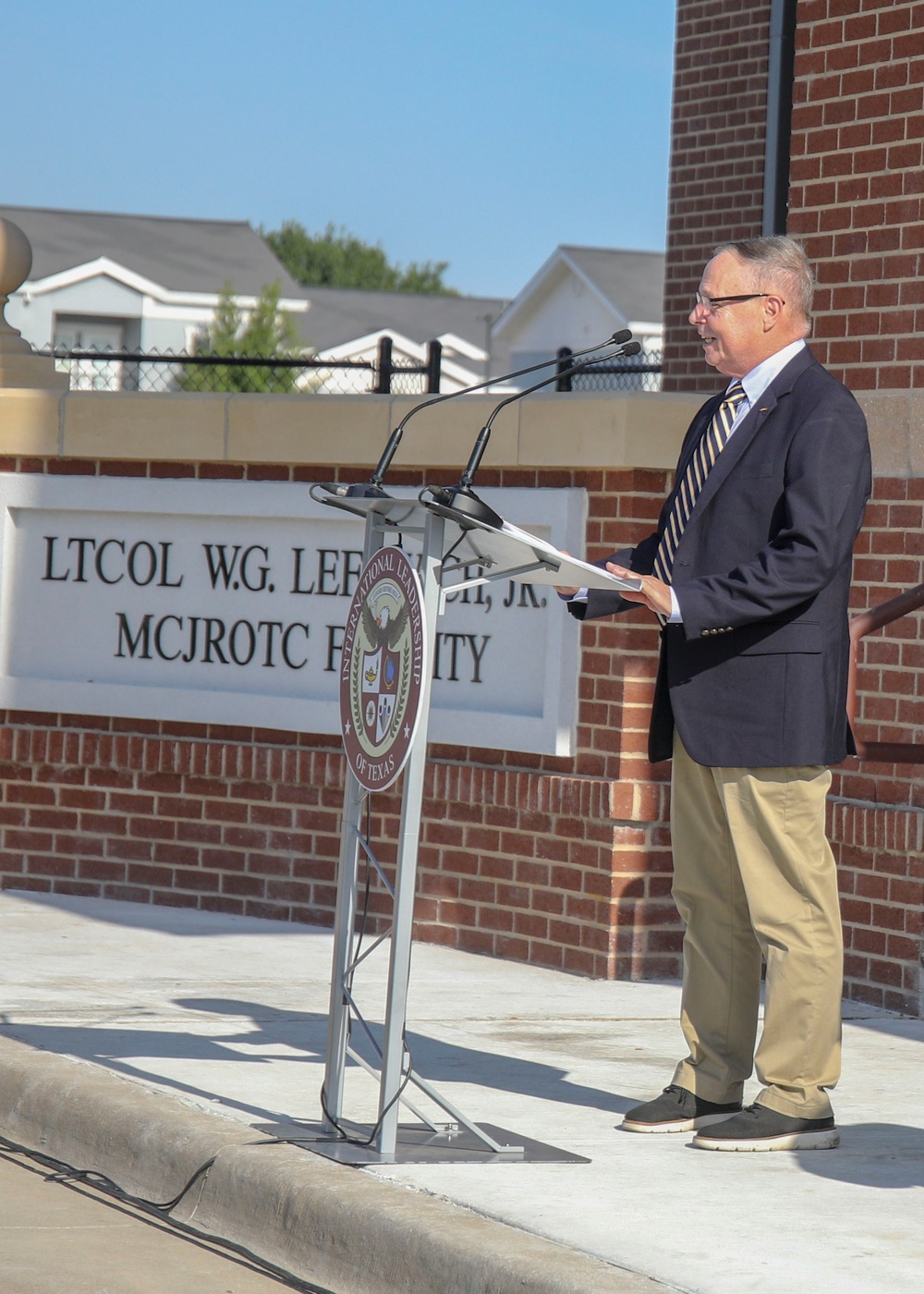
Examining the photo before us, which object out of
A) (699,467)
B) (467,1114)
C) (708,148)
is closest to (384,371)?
(708,148)

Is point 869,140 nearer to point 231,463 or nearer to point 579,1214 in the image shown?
point 231,463

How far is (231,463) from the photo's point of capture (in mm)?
7914

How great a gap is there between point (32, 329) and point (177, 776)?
43302mm

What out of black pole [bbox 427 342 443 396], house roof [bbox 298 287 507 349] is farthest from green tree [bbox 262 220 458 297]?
black pole [bbox 427 342 443 396]

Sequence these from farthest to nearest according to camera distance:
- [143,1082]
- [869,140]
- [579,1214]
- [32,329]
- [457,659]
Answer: [32,329] → [457,659] → [869,140] → [143,1082] → [579,1214]

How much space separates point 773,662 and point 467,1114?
132 centimetres

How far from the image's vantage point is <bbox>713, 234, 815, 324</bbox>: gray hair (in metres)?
4.49

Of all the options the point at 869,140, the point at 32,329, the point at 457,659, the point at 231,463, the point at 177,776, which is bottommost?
the point at 177,776

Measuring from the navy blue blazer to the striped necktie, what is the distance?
1.4 inches

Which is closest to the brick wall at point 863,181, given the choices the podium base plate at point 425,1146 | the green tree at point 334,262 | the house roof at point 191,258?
the podium base plate at point 425,1146

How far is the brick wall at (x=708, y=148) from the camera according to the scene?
1030 centimetres

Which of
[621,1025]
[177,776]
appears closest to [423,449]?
[177,776]

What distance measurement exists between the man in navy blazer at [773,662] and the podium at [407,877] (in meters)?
0.35

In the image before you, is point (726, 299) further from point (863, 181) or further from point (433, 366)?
point (433, 366)
